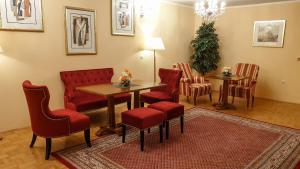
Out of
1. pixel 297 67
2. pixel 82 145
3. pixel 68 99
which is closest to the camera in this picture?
pixel 82 145


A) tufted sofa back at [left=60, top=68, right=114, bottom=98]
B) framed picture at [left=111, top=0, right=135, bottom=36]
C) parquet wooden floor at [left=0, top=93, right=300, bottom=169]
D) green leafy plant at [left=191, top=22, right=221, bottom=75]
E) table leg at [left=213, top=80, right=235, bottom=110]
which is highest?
framed picture at [left=111, top=0, right=135, bottom=36]

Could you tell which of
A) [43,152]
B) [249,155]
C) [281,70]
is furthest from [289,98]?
[43,152]

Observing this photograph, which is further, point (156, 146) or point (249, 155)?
point (156, 146)

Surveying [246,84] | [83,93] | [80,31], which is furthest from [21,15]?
[246,84]

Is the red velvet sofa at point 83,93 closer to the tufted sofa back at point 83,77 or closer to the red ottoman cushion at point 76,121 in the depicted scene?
the tufted sofa back at point 83,77

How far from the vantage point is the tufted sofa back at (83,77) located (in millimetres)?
4270

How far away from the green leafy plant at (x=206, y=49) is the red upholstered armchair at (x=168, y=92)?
252 cm

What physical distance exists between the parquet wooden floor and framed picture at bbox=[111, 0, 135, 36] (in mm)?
1828

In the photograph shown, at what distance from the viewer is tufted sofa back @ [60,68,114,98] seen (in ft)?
14.0

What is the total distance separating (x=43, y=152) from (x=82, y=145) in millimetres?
524

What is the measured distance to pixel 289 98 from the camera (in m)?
6.11

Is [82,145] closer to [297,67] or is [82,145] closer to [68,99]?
[68,99]

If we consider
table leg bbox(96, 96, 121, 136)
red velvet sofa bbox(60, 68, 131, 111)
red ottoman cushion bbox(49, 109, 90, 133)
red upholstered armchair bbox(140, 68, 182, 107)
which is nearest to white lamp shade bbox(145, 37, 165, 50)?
red upholstered armchair bbox(140, 68, 182, 107)

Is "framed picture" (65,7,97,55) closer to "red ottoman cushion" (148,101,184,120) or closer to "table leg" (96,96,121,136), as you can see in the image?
"table leg" (96,96,121,136)
